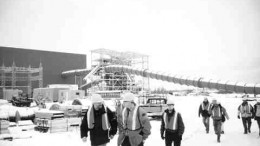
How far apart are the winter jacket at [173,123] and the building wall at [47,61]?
158ft

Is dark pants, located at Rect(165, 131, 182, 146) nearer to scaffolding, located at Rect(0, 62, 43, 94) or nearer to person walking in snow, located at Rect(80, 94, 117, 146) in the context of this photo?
person walking in snow, located at Rect(80, 94, 117, 146)

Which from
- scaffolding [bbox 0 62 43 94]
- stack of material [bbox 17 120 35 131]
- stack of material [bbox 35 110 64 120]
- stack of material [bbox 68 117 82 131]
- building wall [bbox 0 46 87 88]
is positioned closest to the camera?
stack of material [bbox 35 110 64 120]

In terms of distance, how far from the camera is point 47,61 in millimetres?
55438

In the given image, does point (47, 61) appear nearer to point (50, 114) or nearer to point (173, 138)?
point (50, 114)

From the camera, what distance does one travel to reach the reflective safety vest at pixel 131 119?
5.75m

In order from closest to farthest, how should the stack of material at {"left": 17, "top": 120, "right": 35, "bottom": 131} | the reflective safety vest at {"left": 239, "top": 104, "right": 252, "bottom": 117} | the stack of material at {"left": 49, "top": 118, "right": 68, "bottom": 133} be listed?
the reflective safety vest at {"left": 239, "top": 104, "right": 252, "bottom": 117}
the stack of material at {"left": 49, "top": 118, "right": 68, "bottom": 133}
the stack of material at {"left": 17, "top": 120, "right": 35, "bottom": 131}

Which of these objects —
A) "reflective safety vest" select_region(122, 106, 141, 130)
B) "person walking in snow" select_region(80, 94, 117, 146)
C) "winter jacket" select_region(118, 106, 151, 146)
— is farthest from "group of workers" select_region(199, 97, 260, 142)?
"person walking in snow" select_region(80, 94, 117, 146)

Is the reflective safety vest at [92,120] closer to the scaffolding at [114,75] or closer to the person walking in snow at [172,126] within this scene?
the person walking in snow at [172,126]

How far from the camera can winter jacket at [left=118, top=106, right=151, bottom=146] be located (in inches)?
226

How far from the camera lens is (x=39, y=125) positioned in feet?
49.5

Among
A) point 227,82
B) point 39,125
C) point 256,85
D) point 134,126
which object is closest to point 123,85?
point 227,82

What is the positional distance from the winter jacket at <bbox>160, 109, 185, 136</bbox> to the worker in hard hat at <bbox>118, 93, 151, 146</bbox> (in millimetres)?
1257

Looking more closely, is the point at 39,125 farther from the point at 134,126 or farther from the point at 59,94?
the point at 59,94

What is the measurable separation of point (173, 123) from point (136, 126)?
56.2 inches
